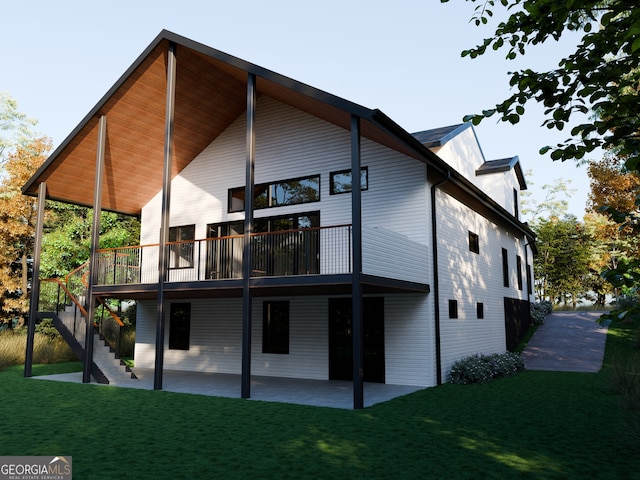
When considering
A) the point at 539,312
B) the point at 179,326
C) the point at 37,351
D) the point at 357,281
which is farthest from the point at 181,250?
the point at 539,312

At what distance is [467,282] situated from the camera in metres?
15.6

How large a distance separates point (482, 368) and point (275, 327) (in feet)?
20.5

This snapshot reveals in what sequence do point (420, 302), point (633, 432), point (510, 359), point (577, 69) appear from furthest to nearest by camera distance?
point (510, 359) < point (420, 302) < point (633, 432) < point (577, 69)

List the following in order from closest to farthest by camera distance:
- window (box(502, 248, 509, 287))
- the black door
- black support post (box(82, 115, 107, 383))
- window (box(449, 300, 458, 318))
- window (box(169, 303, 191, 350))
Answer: black support post (box(82, 115, 107, 383)) < the black door < window (box(449, 300, 458, 318)) < window (box(169, 303, 191, 350)) < window (box(502, 248, 509, 287))

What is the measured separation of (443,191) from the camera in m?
14.3

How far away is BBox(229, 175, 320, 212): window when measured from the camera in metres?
15.0

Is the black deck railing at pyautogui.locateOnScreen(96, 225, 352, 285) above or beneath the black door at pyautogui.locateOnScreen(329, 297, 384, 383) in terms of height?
above

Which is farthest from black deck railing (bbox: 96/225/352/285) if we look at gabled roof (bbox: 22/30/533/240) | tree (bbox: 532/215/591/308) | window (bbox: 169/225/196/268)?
tree (bbox: 532/215/591/308)

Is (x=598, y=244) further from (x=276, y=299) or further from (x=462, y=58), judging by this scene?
(x=462, y=58)

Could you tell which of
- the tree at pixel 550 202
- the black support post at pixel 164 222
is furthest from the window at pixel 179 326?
the tree at pixel 550 202

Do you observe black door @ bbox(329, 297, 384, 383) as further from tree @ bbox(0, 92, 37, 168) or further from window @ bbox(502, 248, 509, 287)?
tree @ bbox(0, 92, 37, 168)

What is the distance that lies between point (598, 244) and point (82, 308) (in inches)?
1347

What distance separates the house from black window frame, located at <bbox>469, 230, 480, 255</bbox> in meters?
0.11

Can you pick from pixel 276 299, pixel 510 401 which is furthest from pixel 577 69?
pixel 276 299
